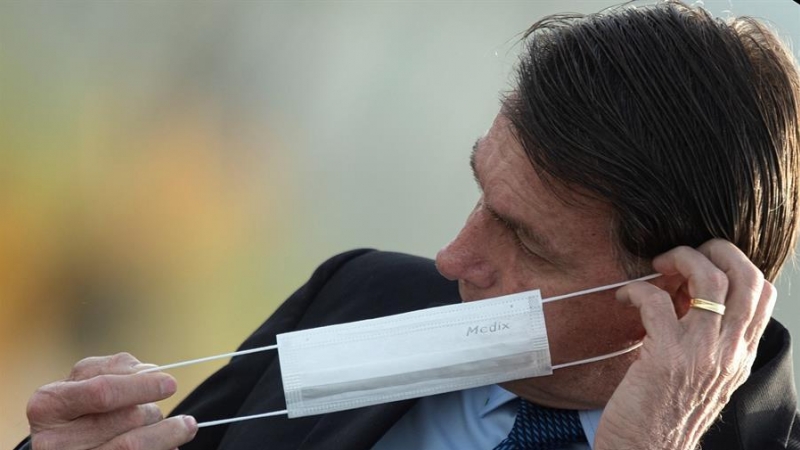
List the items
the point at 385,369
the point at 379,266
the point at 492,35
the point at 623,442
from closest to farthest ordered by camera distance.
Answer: the point at 623,442 < the point at 385,369 < the point at 379,266 < the point at 492,35

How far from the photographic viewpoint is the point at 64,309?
154 inches

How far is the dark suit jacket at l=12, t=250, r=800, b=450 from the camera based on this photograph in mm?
1802

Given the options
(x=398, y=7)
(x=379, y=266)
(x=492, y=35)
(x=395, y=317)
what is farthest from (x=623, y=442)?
(x=398, y=7)

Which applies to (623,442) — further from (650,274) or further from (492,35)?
(492,35)

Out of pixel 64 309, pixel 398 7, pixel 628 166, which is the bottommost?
pixel 64 309

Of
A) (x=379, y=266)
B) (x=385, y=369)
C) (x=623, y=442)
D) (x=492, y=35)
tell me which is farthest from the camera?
(x=492, y=35)

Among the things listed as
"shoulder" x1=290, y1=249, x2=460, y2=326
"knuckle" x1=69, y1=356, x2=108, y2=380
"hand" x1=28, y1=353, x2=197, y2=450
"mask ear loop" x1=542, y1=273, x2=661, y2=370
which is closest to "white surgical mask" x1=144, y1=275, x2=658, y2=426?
"mask ear loop" x1=542, y1=273, x2=661, y2=370

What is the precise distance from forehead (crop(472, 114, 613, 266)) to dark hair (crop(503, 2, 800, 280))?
0.08ft

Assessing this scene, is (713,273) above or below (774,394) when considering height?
above

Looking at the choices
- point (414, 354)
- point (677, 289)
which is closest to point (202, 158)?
point (414, 354)

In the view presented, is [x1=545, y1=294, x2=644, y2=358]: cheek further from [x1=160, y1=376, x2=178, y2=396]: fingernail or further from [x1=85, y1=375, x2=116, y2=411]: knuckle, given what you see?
[x1=85, y1=375, x2=116, y2=411]: knuckle

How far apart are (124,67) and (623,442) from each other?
3.19 meters

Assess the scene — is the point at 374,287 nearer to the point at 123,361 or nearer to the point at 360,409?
the point at 360,409

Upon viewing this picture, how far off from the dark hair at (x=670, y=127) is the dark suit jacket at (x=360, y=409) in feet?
0.90
